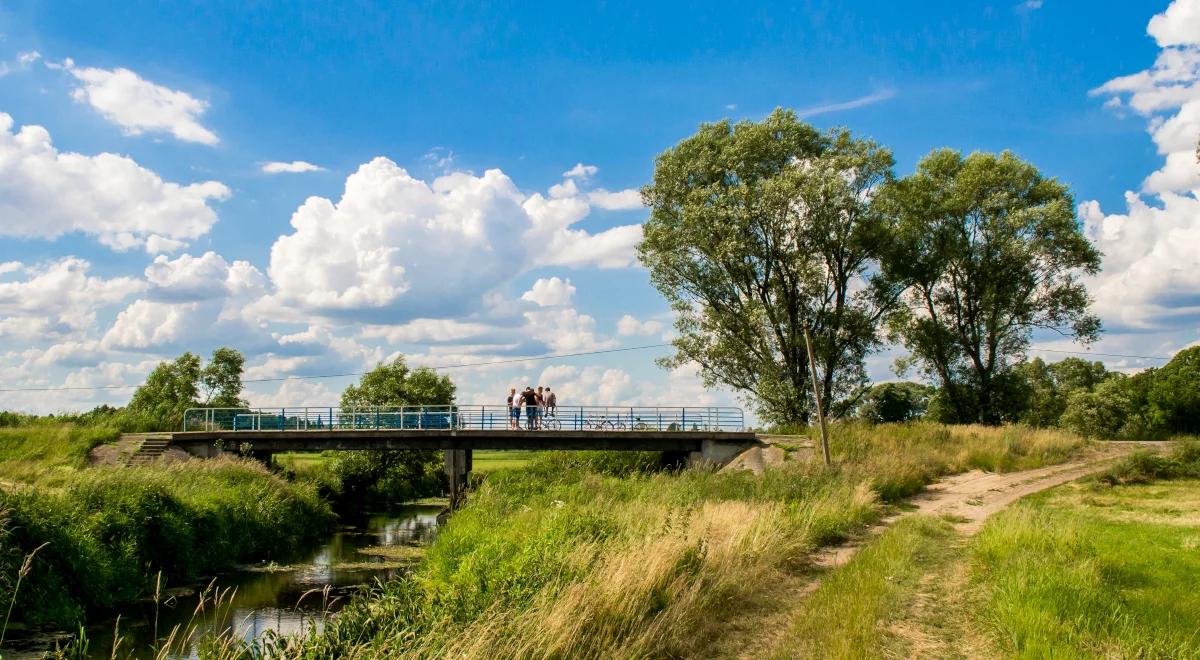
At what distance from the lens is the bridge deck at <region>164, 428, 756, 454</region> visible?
108 ft

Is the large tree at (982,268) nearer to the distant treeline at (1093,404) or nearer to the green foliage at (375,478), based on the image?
the distant treeline at (1093,404)

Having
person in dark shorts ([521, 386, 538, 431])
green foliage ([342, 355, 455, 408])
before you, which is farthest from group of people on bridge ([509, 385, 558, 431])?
green foliage ([342, 355, 455, 408])

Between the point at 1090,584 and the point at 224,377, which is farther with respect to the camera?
the point at 224,377

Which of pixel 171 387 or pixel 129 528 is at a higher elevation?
pixel 171 387

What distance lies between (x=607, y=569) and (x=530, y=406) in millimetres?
25643

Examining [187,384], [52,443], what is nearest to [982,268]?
[52,443]

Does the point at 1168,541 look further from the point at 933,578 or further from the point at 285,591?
the point at 285,591

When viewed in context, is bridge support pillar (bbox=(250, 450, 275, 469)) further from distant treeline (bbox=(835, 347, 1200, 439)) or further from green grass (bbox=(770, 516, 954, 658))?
green grass (bbox=(770, 516, 954, 658))

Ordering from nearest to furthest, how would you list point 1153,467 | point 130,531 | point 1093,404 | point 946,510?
point 130,531 → point 946,510 → point 1153,467 → point 1093,404

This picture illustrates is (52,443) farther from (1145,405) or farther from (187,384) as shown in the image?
(1145,405)

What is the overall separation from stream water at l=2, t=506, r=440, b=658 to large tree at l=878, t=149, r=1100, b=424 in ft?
84.1

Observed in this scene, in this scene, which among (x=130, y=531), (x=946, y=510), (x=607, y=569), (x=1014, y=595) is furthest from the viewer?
(x=946, y=510)

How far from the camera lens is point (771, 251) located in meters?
33.9

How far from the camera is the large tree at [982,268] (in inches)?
1459
